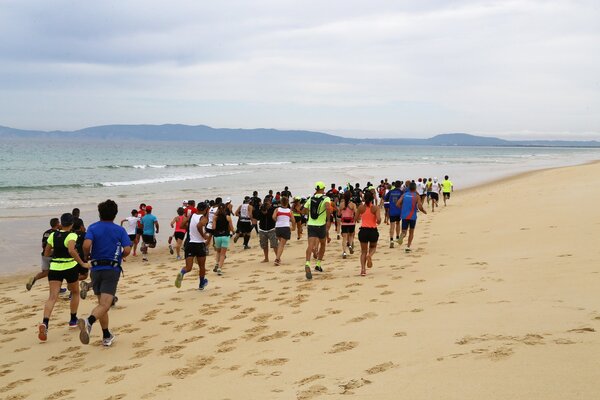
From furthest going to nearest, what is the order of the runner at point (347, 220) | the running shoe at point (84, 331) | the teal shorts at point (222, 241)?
1. the runner at point (347, 220)
2. the teal shorts at point (222, 241)
3. the running shoe at point (84, 331)

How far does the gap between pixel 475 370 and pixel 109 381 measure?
365 centimetres

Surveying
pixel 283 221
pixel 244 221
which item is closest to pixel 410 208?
Result: pixel 283 221

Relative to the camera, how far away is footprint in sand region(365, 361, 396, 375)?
4.37 m

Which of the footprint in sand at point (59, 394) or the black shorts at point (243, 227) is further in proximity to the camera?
the black shorts at point (243, 227)

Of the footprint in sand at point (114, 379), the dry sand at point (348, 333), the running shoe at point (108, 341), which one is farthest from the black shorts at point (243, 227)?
the footprint in sand at point (114, 379)

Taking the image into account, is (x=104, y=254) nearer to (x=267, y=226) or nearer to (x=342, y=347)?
(x=342, y=347)

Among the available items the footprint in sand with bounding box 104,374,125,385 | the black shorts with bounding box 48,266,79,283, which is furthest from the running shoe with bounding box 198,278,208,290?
the footprint in sand with bounding box 104,374,125,385

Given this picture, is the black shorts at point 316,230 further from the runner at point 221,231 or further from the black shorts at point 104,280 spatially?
the black shorts at point 104,280

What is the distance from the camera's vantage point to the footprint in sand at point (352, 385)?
401cm

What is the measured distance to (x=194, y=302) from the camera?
8.38m

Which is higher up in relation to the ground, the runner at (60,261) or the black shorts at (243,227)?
the runner at (60,261)

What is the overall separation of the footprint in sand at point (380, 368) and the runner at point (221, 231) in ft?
20.9

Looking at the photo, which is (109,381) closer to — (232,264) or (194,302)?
(194,302)

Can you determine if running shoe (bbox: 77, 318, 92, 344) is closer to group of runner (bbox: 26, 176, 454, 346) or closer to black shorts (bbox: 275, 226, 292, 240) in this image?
group of runner (bbox: 26, 176, 454, 346)
